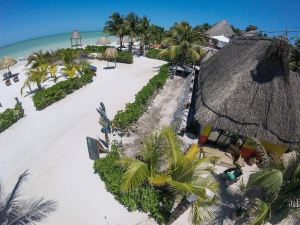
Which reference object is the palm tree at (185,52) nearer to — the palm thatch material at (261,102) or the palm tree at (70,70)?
the palm tree at (70,70)

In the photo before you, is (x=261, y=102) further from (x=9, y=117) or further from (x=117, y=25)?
(x=117, y=25)

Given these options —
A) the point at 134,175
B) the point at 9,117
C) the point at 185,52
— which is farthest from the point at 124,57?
the point at 134,175

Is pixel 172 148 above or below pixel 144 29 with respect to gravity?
below

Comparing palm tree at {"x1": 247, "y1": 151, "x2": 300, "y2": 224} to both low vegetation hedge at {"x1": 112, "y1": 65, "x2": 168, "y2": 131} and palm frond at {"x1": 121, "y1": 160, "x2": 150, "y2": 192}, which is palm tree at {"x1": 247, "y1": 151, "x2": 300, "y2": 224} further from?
low vegetation hedge at {"x1": 112, "y1": 65, "x2": 168, "y2": 131}

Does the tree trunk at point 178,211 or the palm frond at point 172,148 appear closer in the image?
the palm frond at point 172,148

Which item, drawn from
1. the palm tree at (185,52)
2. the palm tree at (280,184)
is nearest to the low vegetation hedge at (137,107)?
the palm tree at (185,52)

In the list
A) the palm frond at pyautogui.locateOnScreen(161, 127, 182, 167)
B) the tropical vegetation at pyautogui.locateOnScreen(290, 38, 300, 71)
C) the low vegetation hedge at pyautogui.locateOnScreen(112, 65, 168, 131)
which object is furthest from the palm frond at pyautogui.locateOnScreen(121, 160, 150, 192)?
the tropical vegetation at pyautogui.locateOnScreen(290, 38, 300, 71)
